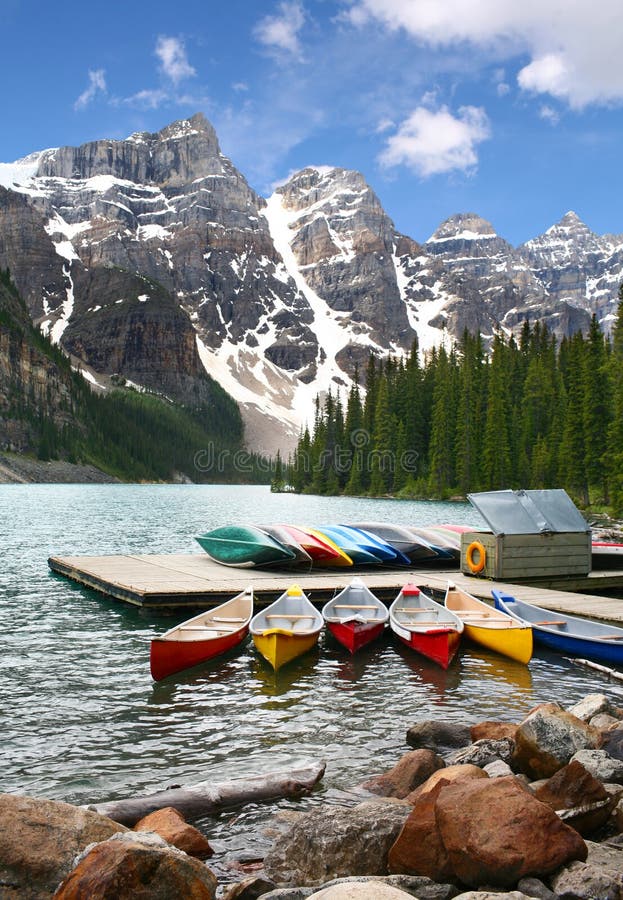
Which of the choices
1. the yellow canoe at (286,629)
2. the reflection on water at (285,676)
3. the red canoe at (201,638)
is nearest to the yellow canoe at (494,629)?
the yellow canoe at (286,629)

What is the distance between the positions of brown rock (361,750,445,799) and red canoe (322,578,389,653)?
8.08m

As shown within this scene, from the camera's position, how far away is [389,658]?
58.5 ft

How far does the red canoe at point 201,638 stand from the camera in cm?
1523

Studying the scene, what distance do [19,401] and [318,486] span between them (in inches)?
3354

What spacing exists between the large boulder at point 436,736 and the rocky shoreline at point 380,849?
2738 mm

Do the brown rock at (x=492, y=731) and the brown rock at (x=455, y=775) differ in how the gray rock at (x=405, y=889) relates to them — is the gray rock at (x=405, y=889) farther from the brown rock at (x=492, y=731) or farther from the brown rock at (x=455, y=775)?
the brown rock at (x=492, y=731)

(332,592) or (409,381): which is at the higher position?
(409,381)

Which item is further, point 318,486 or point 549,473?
point 318,486

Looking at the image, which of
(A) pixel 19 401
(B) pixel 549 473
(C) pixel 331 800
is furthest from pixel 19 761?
(A) pixel 19 401

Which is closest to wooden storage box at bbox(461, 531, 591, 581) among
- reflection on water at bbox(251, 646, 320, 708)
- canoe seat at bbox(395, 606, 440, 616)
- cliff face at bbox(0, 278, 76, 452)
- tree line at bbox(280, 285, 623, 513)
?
canoe seat at bbox(395, 606, 440, 616)

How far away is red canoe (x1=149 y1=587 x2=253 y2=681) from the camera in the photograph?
1523cm

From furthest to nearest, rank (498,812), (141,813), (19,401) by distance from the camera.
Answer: (19,401) < (141,813) < (498,812)

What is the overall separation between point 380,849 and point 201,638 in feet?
31.3

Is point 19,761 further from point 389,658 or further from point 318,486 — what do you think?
point 318,486
